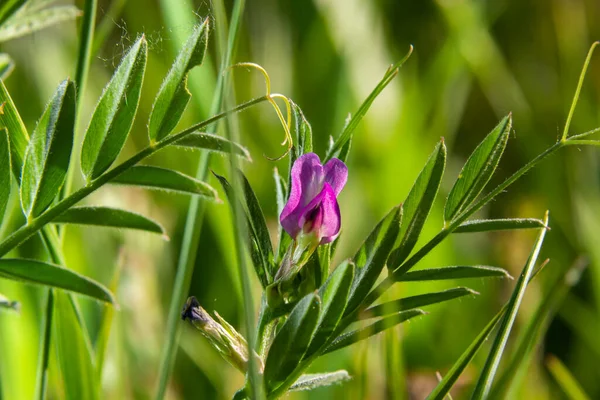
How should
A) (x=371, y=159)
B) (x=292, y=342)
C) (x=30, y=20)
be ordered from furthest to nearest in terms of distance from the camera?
(x=371, y=159), (x=30, y=20), (x=292, y=342)

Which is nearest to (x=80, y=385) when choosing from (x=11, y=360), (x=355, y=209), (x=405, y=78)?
(x=11, y=360)

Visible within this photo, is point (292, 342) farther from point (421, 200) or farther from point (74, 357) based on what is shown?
point (74, 357)

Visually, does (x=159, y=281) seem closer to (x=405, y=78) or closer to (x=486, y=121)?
(x=405, y=78)

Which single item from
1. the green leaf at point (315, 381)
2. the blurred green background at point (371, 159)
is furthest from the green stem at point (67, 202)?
the blurred green background at point (371, 159)

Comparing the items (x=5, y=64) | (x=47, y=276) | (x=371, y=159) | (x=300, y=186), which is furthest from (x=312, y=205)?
(x=371, y=159)

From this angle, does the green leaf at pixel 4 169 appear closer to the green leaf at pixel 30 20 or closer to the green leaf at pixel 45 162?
the green leaf at pixel 45 162
